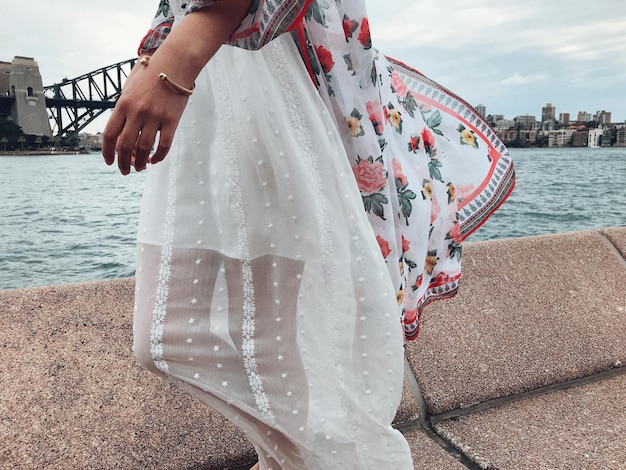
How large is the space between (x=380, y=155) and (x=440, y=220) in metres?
0.29

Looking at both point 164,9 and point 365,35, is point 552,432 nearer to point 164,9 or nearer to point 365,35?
point 365,35

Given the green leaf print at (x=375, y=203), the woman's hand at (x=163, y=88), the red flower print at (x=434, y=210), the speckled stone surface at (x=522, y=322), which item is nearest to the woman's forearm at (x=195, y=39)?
the woman's hand at (x=163, y=88)

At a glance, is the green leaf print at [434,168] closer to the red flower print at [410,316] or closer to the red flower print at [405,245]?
the red flower print at [405,245]

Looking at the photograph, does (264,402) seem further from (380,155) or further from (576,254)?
(576,254)

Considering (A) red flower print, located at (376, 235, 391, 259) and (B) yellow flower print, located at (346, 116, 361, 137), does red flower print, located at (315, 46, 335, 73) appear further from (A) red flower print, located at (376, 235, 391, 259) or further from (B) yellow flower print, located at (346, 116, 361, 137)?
(A) red flower print, located at (376, 235, 391, 259)

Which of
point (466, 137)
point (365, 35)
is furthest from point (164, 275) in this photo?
point (466, 137)

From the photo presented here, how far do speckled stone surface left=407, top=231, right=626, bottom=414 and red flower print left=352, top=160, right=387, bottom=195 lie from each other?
3.07ft

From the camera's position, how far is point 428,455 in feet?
4.67

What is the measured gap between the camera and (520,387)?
1.73 metres

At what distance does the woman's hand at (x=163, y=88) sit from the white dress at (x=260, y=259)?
4.8 inches

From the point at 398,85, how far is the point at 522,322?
1.20 m

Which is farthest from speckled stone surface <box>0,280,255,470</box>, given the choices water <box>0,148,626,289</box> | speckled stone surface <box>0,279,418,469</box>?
water <box>0,148,626,289</box>

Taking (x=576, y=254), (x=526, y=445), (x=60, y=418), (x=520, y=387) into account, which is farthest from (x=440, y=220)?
(x=576, y=254)

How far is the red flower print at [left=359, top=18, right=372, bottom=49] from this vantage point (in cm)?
84
